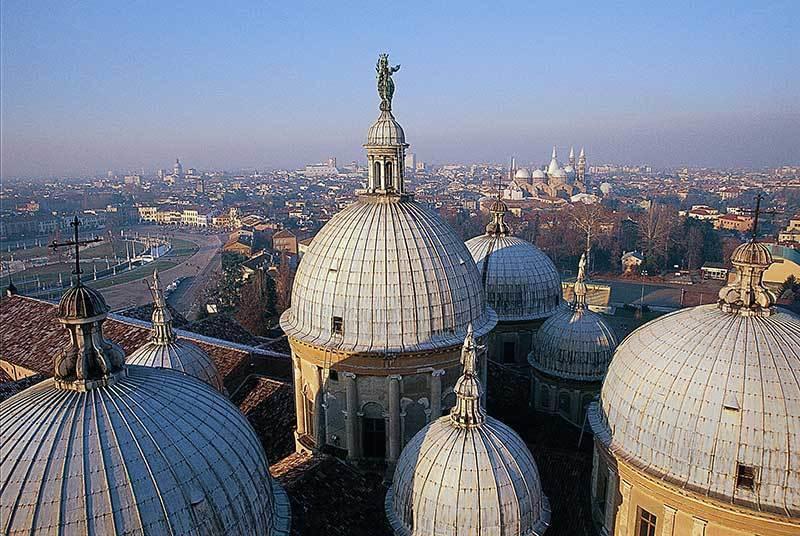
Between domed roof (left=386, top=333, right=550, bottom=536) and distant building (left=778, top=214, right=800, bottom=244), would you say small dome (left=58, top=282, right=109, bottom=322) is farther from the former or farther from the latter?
distant building (left=778, top=214, right=800, bottom=244)

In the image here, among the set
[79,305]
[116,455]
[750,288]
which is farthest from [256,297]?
[750,288]

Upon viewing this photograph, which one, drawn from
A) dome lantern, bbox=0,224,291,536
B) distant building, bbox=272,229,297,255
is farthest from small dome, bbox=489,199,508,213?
distant building, bbox=272,229,297,255

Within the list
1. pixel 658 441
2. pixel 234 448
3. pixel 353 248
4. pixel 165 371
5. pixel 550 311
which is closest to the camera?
pixel 234 448

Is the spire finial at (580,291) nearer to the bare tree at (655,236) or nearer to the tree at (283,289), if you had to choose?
the tree at (283,289)

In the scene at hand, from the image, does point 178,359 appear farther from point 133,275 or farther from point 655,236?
point 655,236

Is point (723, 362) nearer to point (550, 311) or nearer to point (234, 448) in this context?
point (234, 448)

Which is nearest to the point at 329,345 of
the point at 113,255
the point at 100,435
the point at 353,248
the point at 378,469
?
the point at 353,248
